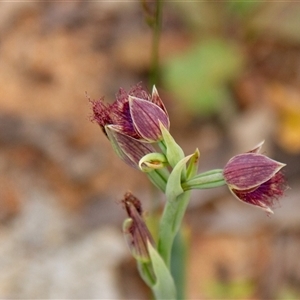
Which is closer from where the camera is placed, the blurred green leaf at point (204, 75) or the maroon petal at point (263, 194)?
the maroon petal at point (263, 194)

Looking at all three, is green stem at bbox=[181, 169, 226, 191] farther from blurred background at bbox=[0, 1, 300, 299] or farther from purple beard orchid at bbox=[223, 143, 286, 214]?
blurred background at bbox=[0, 1, 300, 299]

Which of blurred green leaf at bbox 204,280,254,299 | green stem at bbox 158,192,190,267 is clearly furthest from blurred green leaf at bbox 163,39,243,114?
green stem at bbox 158,192,190,267

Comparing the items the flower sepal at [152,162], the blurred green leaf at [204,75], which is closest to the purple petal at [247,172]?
the flower sepal at [152,162]

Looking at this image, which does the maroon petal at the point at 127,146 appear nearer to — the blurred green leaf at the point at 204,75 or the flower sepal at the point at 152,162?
the flower sepal at the point at 152,162

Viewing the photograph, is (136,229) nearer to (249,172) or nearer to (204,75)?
(249,172)

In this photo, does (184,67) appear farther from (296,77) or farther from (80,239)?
(80,239)

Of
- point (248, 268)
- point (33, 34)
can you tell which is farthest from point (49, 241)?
point (33, 34)

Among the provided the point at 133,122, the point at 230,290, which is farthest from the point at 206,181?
the point at 230,290
